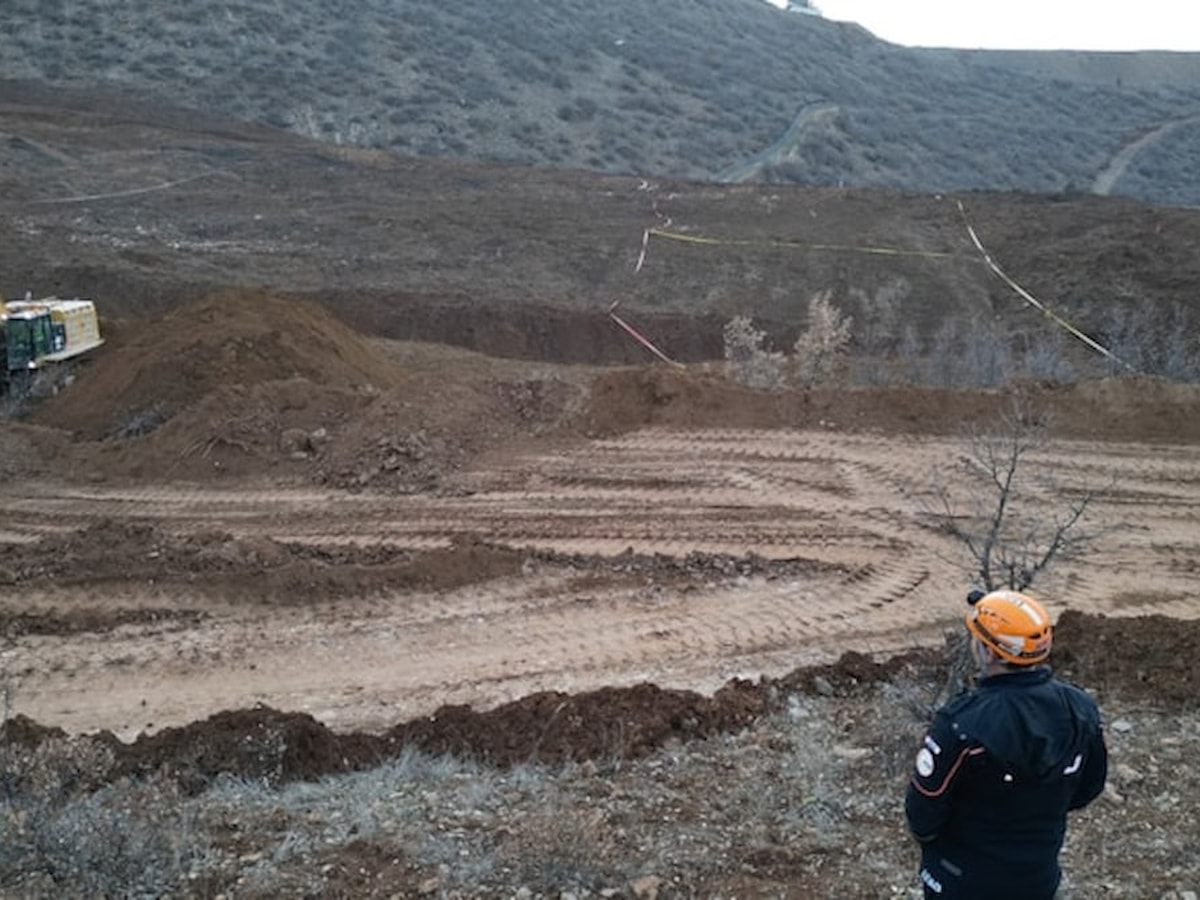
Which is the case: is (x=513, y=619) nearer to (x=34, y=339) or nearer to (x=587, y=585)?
(x=587, y=585)

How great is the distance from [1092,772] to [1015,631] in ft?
2.27

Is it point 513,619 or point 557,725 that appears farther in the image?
point 513,619

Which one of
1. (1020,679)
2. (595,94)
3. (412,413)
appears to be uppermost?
(595,94)

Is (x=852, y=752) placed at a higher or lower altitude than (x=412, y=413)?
lower

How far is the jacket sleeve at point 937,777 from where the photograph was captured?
3.95 meters

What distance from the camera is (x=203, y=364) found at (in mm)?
17672

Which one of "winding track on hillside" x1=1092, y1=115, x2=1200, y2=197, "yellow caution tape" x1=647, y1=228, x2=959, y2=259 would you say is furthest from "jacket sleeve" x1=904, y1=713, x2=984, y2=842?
"winding track on hillside" x1=1092, y1=115, x2=1200, y2=197

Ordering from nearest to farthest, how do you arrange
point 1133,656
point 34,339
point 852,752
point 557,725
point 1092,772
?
1. point 1092,772
2. point 852,752
3. point 557,725
4. point 1133,656
5. point 34,339

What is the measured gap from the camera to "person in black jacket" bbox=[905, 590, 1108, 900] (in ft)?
13.0

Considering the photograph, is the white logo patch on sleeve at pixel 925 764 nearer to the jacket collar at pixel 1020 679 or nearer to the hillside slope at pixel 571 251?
the jacket collar at pixel 1020 679

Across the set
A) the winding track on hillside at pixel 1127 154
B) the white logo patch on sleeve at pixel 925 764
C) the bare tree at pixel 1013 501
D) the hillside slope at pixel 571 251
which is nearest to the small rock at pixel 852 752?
the white logo patch on sleeve at pixel 925 764

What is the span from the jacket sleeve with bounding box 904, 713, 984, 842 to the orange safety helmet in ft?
1.06

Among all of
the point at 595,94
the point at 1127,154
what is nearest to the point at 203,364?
the point at 595,94

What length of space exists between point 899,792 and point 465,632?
18.1ft
